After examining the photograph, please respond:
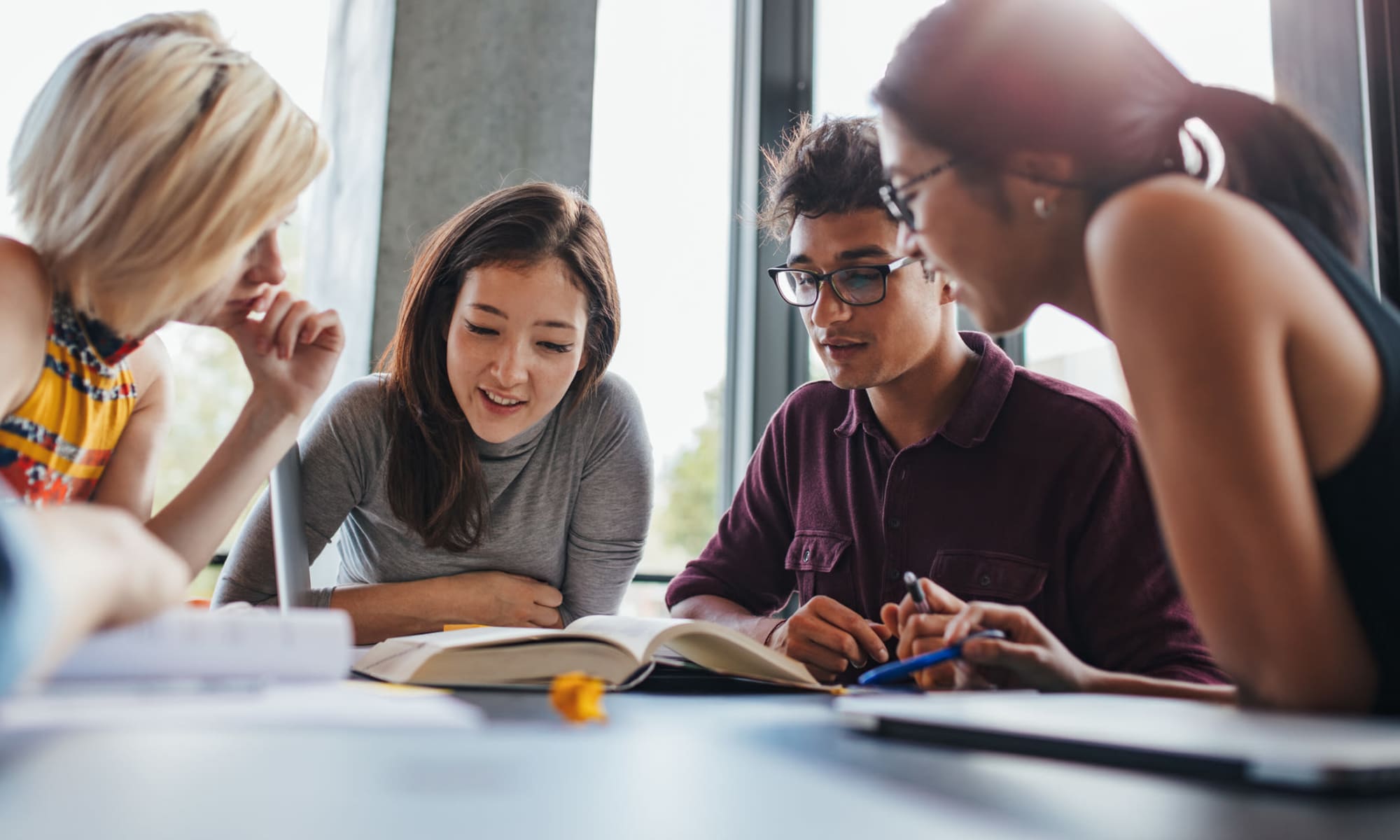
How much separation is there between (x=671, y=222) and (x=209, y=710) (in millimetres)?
2712

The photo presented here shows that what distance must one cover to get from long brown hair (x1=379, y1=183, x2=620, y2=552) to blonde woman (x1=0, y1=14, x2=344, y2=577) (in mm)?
398

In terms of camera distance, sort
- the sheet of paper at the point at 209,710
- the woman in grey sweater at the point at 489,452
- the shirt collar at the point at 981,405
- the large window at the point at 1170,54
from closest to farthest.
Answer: the sheet of paper at the point at 209,710
the shirt collar at the point at 981,405
the woman in grey sweater at the point at 489,452
the large window at the point at 1170,54

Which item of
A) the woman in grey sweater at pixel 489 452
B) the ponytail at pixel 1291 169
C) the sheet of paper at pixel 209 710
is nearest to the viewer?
the sheet of paper at pixel 209 710

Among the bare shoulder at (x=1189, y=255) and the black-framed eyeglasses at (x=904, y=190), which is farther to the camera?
the black-framed eyeglasses at (x=904, y=190)

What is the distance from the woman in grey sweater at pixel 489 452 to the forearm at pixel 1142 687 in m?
0.92

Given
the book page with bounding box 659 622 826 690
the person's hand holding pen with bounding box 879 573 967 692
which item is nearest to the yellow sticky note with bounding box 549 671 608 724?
the book page with bounding box 659 622 826 690

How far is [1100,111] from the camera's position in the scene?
89cm

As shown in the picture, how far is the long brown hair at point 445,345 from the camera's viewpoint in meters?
1.62

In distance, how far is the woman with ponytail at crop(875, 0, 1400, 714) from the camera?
2.11 ft

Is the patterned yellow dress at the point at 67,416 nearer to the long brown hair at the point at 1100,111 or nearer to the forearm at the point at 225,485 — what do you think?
the forearm at the point at 225,485

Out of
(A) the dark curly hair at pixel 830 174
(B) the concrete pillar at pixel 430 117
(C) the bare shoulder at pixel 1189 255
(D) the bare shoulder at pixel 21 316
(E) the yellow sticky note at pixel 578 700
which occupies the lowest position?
(E) the yellow sticky note at pixel 578 700

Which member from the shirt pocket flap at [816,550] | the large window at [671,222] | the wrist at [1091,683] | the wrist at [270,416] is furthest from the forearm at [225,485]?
the large window at [671,222]

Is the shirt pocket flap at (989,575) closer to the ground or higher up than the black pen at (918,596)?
closer to the ground

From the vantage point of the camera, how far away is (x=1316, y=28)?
1.63 metres
